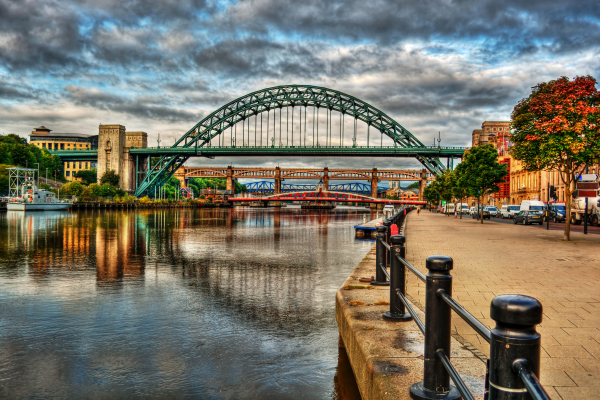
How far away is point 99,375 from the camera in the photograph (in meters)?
5.76

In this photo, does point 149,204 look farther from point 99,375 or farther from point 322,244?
point 99,375

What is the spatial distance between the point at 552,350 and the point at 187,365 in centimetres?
431

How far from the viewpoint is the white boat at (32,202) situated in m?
73.6

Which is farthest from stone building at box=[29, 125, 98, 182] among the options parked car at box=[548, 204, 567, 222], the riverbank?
the riverbank

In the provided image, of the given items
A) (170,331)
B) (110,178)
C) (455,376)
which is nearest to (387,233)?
(170,331)

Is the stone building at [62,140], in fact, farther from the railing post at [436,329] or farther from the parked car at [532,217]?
the railing post at [436,329]

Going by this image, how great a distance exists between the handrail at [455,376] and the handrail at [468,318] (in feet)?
1.21

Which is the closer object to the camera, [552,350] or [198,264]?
[552,350]

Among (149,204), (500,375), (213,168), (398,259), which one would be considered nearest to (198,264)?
(398,259)

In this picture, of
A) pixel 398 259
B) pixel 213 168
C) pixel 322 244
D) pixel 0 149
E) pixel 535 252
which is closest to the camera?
pixel 398 259

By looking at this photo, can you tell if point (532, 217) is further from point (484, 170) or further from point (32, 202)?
point (32, 202)

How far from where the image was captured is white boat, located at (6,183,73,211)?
7356 cm

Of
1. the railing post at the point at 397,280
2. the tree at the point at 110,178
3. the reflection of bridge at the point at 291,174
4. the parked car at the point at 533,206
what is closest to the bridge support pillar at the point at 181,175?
the reflection of bridge at the point at 291,174

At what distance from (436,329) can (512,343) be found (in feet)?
4.33
